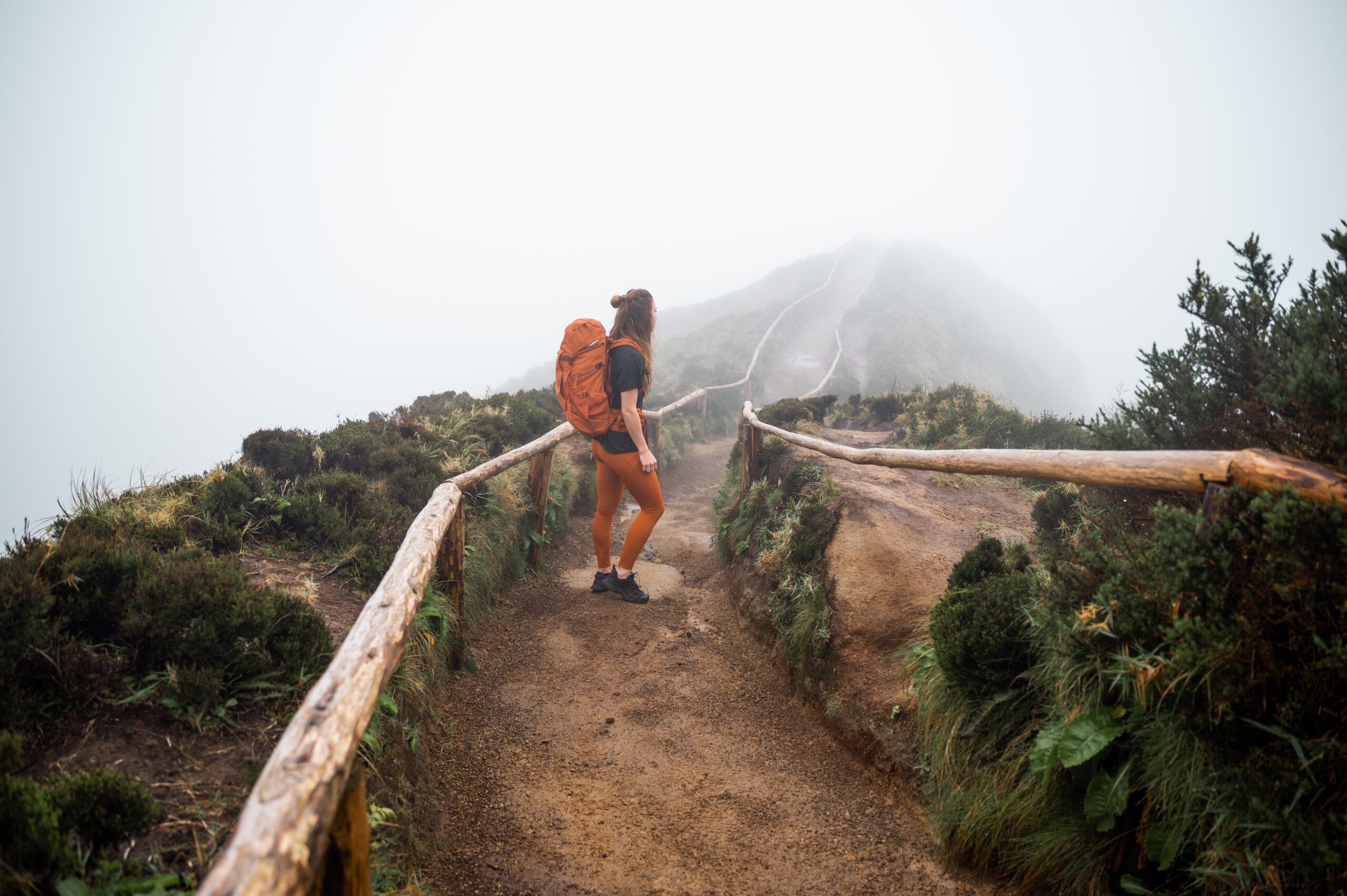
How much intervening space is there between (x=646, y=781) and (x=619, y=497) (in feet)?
8.79

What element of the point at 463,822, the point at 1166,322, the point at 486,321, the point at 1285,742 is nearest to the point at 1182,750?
the point at 1285,742

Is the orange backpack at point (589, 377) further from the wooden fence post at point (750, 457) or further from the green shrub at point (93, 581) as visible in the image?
the wooden fence post at point (750, 457)

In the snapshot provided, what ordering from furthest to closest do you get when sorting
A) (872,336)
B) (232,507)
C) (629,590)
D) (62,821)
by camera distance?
1. (872,336)
2. (629,590)
3. (232,507)
4. (62,821)

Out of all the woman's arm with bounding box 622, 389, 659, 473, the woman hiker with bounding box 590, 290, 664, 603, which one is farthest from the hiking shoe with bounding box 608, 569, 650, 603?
the woman's arm with bounding box 622, 389, 659, 473

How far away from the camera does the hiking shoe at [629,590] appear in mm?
6102

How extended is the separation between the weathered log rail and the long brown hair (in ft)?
7.84

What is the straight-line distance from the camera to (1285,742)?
1.86m

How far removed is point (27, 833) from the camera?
5.18 feet

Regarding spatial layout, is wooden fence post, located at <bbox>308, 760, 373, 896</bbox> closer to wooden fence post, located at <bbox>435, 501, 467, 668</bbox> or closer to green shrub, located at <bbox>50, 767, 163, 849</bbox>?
green shrub, located at <bbox>50, 767, 163, 849</bbox>

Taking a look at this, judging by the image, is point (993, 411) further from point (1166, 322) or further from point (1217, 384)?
point (1166, 322)

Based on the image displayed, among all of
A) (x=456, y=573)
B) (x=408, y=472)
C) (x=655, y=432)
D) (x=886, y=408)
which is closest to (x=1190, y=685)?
(x=456, y=573)

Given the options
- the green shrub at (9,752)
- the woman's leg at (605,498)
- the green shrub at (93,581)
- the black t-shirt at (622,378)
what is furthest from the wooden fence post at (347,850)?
the woman's leg at (605,498)

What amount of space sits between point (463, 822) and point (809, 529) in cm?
341

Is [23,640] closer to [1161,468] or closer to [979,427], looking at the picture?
[1161,468]
